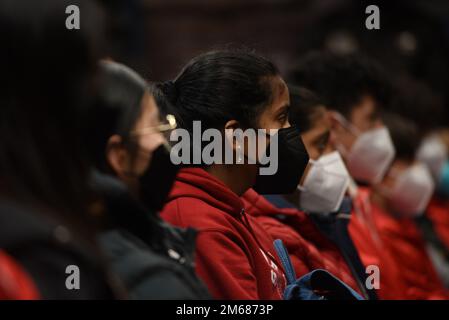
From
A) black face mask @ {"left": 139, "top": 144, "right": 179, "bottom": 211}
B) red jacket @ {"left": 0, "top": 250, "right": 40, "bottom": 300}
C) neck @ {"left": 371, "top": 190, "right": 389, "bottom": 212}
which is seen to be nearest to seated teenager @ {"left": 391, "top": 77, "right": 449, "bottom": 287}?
neck @ {"left": 371, "top": 190, "right": 389, "bottom": 212}

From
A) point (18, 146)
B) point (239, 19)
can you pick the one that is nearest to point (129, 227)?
point (18, 146)

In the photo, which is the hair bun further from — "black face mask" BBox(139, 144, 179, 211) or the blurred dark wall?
the blurred dark wall

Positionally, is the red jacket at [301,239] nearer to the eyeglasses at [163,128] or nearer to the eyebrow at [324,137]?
the eyebrow at [324,137]

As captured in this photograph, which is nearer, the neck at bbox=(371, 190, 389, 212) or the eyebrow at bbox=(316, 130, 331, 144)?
the eyebrow at bbox=(316, 130, 331, 144)

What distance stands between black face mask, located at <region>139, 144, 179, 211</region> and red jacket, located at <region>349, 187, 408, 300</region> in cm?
141

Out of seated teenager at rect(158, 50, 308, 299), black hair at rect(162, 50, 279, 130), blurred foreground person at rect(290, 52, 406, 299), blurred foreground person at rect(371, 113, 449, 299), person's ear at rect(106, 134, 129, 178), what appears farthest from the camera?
blurred foreground person at rect(371, 113, 449, 299)

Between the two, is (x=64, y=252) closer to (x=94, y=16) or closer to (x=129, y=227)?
(x=129, y=227)

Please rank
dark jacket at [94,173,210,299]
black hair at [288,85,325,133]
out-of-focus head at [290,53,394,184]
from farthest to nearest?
out-of-focus head at [290,53,394,184]
black hair at [288,85,325,133]
dark jacket at [94,173,210,299]

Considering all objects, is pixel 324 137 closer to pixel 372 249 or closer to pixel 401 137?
pixel 372 249

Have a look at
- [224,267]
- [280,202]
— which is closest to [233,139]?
[224,267]

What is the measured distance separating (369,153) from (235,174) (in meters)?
1.81

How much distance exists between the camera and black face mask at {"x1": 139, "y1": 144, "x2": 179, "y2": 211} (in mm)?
2078

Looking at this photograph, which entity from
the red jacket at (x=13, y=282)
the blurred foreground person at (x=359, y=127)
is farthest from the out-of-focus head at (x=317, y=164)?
the red jacket at (x=13, y=282)
